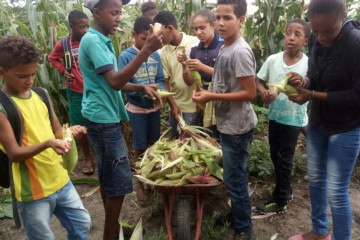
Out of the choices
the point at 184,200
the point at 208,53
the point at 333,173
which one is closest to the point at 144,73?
the point at 208,53

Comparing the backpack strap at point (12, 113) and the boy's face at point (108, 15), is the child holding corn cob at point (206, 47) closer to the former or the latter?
the boy's face at point (108, 15)

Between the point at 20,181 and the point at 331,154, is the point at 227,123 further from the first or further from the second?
the point at 20,181

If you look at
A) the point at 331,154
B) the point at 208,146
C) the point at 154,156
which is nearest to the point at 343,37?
the point at 331,154

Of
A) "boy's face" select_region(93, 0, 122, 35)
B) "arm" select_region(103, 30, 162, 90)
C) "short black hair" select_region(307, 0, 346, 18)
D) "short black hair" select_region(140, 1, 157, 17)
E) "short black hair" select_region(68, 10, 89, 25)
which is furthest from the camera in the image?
"short black hair" select_region(140, 1, 157, 17)

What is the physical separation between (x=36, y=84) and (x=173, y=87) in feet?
7.27

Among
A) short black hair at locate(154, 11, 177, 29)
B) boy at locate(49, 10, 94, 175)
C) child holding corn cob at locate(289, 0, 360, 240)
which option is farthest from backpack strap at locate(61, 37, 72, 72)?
child holding corn cob at locate(289, 0, 360, 240)

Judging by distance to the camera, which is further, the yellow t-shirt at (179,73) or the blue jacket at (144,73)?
the yellow t-shirt at (179,73)

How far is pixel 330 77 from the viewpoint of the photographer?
231cm

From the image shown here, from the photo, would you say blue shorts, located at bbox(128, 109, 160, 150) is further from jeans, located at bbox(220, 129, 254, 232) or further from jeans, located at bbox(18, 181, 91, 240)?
jeans, located at bbox(18, 181, 91, 240)

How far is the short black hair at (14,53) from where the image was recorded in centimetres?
182

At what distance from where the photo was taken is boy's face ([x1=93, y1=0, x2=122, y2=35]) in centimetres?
238

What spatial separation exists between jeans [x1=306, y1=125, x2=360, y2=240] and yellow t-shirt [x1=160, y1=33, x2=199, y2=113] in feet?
4.93

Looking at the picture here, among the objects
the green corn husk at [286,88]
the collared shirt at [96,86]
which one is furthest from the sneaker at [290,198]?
the collared shirt at [96,86]

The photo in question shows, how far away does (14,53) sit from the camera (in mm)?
1821
